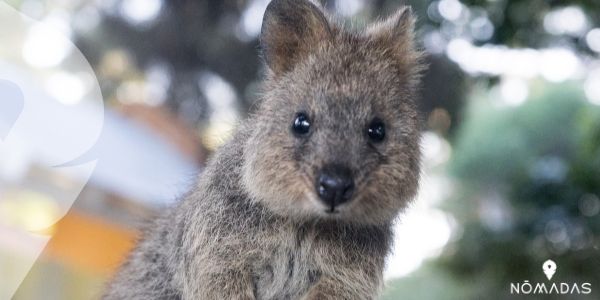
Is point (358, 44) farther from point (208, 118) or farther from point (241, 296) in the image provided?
point (208, 118)

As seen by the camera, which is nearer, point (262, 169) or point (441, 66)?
point (262, 169)

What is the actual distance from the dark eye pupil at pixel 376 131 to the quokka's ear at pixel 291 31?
0.20m

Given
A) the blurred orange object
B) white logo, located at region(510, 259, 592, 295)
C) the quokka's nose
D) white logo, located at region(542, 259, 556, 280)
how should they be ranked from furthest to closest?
white logo, located at region(542, 259, 556, 280)
white logo, located at region(510, 259, 592, 295)
the blurred orange object
the quokka's nose

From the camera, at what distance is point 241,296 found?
1.39m

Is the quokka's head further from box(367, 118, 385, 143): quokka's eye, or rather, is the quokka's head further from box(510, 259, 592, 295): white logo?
box(510, 259, 592, 295): white logo

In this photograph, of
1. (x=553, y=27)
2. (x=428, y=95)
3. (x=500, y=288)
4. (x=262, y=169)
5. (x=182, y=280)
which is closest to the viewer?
(x=262, y=169)

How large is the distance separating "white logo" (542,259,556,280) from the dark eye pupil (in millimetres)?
2029

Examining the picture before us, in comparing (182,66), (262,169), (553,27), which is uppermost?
(553,27)

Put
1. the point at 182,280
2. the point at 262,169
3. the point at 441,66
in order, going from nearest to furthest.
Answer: the point at 262,169
the point at 182,280
the point at 441,66

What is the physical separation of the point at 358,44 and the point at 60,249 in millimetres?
1566

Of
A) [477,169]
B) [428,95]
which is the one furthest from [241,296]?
[477,169]

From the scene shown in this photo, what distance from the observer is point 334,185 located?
1246 millimetres

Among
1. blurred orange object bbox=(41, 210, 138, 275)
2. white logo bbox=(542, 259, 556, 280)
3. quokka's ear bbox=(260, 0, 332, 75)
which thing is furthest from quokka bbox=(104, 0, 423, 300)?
white logo bbox=(542, 259, 556, 280)

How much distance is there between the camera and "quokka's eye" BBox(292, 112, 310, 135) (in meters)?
1.36
